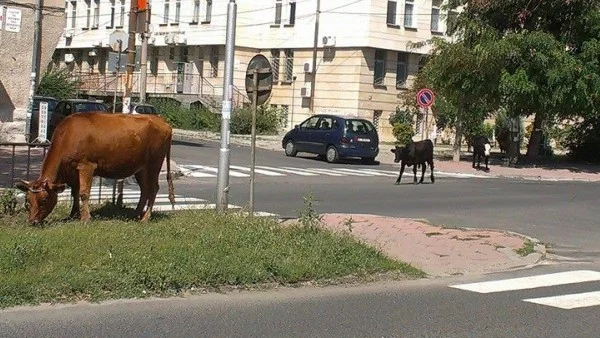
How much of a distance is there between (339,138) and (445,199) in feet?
39.0

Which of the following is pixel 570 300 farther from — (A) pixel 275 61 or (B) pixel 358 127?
(A) pixel 275 61

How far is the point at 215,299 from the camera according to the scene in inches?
341

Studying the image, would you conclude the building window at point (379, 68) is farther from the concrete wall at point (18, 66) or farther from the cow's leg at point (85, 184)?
the cow's leg at point (85, 184)

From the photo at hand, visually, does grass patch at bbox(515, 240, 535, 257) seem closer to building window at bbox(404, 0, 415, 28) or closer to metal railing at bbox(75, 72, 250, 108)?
metal railing at bbox(75, 72, 250, 108)

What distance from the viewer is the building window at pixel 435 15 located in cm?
4812

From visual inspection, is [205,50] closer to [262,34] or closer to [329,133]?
[262,34]

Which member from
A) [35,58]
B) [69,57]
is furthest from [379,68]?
[69,57]

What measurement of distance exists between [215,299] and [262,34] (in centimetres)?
4270

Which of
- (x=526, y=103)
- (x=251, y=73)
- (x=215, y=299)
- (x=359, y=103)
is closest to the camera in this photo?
(x=215, y=299)

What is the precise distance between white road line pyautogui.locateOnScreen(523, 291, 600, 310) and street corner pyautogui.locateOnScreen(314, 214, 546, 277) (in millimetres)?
1631

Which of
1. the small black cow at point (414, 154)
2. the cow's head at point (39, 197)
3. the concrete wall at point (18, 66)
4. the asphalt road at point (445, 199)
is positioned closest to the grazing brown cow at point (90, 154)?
the cow's head at point (39, 197)

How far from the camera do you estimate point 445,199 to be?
20.1m

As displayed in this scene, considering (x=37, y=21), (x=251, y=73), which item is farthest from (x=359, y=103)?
(x=251, y=73)

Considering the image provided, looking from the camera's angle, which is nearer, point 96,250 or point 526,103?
point 96,250
